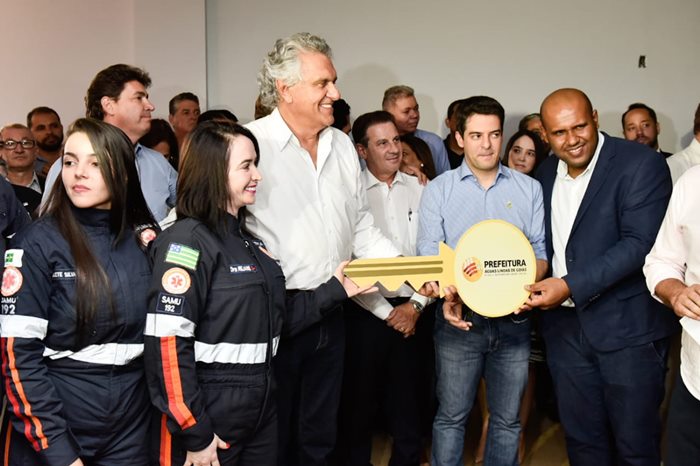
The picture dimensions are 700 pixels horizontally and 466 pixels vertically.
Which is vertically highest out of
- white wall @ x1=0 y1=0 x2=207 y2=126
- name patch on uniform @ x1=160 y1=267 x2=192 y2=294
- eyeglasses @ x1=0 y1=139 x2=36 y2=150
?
white wall @ x1=0 y1=0 x2=207 y2=126

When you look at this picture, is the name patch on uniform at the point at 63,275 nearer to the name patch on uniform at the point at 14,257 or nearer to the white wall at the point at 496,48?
the name patch on uniform at the point at 14,257

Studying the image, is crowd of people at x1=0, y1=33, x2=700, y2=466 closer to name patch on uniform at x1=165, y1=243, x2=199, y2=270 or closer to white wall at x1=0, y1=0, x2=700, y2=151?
name patch on uniform at x1=165, y1=243, x2=199, y2=270

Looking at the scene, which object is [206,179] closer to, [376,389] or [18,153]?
[376,389]

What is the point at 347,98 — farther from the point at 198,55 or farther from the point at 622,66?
the point at 622,66

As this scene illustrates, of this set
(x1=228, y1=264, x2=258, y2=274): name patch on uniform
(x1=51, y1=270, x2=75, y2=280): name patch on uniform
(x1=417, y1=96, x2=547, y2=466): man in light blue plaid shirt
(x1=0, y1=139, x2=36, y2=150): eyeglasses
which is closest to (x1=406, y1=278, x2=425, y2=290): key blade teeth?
(x1=417, y1=96, x2=547, y2=466): man in light blue plaid shirt

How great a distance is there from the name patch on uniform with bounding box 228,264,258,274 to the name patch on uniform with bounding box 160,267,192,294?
136mm

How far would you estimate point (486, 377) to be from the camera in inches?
104

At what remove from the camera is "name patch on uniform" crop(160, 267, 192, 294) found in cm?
177

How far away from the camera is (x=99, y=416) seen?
5.87 feet

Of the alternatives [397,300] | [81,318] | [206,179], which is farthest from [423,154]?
[81,318]

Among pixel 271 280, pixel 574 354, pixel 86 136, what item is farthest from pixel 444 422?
pixel 86 136

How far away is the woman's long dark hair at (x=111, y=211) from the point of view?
1769 mm

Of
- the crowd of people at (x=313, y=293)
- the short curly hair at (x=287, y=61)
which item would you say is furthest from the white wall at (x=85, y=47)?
the short curly hair at (x=287, y=61)

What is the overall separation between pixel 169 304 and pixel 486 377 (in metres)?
1.34
